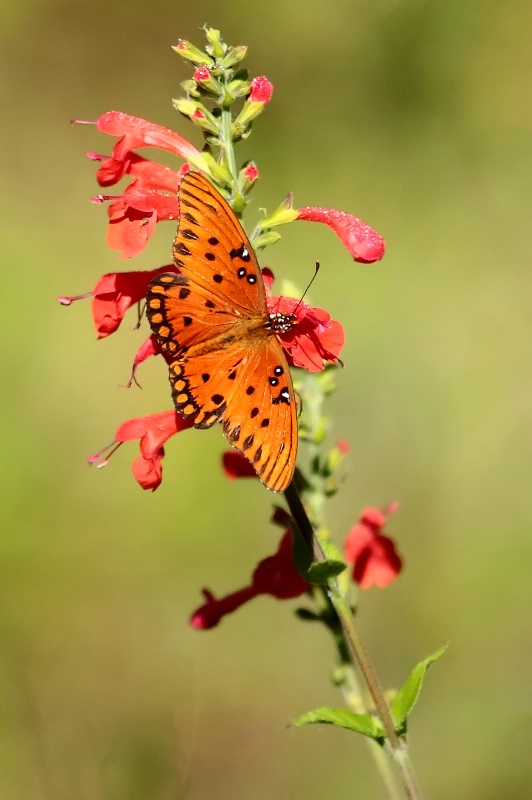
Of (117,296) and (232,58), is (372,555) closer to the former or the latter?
(117,296)

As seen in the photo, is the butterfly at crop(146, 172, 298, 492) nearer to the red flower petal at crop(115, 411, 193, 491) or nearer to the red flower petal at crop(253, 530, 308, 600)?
the red flower petal at crop(115, 411, 193, 491)

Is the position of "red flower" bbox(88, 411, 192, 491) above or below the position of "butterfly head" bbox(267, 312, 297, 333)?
below

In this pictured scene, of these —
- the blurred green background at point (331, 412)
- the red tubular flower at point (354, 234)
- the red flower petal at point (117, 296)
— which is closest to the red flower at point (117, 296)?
the red flower petal at point (117, 296)

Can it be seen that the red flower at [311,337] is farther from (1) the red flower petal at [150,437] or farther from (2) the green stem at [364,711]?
(2) the green stem at [364,711]

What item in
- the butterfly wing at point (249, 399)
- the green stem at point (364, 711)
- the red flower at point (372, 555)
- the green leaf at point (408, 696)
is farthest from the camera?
the red flower at point (372, 555)

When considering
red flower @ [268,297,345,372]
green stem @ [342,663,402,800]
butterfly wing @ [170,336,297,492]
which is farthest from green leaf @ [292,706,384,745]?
red flower @ [268,297,345,372]

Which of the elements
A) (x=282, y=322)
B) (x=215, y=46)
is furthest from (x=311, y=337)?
(x=215, y=46)
